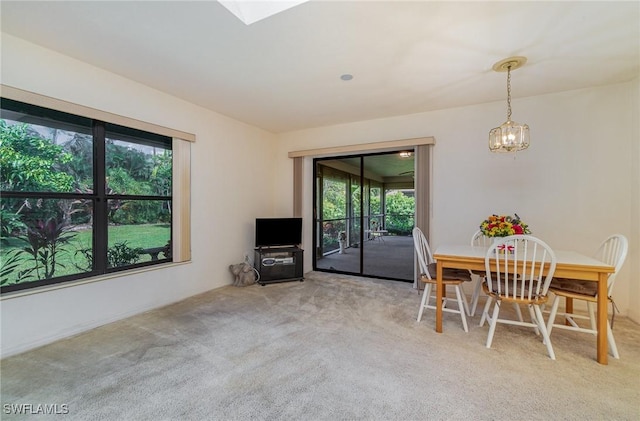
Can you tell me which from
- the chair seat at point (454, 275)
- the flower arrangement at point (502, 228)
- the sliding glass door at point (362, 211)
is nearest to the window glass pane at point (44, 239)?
the sliding glass door at point (362, 211)

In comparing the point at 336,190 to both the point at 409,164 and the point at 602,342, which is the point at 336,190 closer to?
the point at 409,164

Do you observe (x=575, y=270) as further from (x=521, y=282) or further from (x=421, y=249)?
(x=421, y=249)

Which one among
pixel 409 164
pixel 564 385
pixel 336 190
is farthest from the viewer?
pixel 409 164

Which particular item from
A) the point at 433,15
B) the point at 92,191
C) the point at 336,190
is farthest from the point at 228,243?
the point at 433,15

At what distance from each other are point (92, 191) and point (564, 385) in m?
4.20

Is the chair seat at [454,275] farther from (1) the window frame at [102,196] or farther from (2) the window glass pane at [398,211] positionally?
(1) the window frame at [102,196]

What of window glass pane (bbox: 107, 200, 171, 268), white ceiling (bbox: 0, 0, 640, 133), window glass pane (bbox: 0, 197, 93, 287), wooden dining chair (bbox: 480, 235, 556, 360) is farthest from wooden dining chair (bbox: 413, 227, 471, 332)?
window glass pane (bbox: 0, 197, 93, 287)

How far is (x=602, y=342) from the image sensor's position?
1979 millimetres

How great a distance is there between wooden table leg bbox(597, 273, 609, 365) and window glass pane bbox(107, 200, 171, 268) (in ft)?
14.0

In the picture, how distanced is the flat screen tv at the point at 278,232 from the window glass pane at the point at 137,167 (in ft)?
4.57

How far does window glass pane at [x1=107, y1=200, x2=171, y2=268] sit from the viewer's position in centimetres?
286

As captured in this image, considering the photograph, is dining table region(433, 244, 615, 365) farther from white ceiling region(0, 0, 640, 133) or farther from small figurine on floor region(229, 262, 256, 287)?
small figurine on floor region(229, 262, 256, 287)

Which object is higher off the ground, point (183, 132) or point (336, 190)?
point (183, 132)

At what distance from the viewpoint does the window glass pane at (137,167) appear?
2829mm
